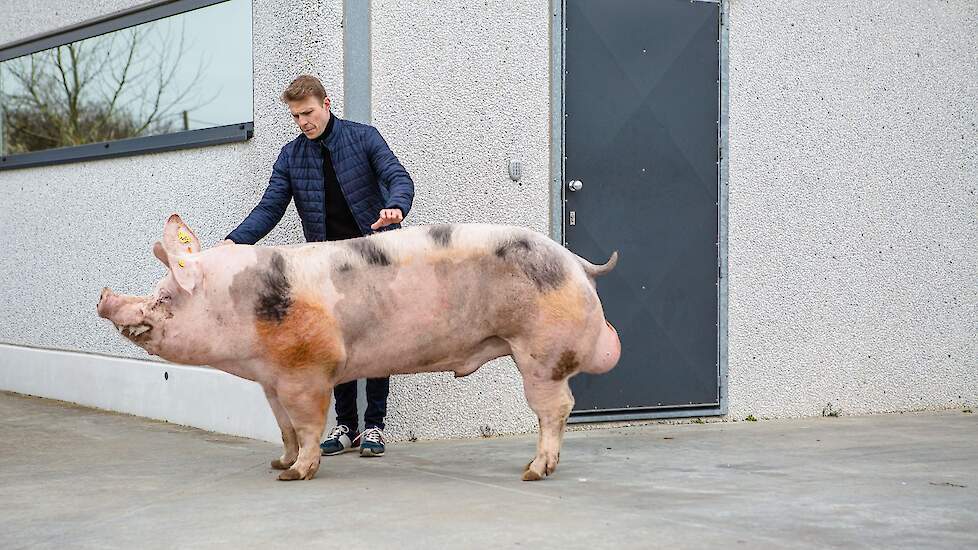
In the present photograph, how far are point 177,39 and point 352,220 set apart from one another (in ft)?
6.92

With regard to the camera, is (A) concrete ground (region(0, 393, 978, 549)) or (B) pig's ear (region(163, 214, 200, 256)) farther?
(B) pig's ear (region(163, 214, 200, 256))

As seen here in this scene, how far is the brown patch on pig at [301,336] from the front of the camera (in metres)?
4.59

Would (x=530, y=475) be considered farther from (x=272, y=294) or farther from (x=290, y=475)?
(x=272, y=294)

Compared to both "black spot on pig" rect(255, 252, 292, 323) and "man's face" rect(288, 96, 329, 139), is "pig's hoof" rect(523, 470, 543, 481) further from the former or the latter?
"man's face" rect(288, 96, 329, 139)

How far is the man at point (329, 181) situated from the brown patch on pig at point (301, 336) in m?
0.71

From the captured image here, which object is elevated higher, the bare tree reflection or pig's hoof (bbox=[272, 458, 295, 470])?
the bare tree reflection

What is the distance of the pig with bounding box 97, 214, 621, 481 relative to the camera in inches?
181

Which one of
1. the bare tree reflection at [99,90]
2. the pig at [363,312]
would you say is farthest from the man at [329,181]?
the bare tree reflection at [99,90]

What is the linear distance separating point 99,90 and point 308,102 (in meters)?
3.00

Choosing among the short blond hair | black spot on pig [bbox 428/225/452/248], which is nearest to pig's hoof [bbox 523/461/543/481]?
black spot on pig [bbox 428/225/452/248]

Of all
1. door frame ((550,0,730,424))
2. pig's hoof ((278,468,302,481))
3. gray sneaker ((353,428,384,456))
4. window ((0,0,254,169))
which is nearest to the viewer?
pig's hoof ((278,468,302,481))

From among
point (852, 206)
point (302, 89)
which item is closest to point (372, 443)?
point (302, 89)

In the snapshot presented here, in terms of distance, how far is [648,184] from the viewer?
21.6ft

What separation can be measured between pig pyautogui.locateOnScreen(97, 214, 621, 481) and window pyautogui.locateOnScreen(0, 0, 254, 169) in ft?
5.82
